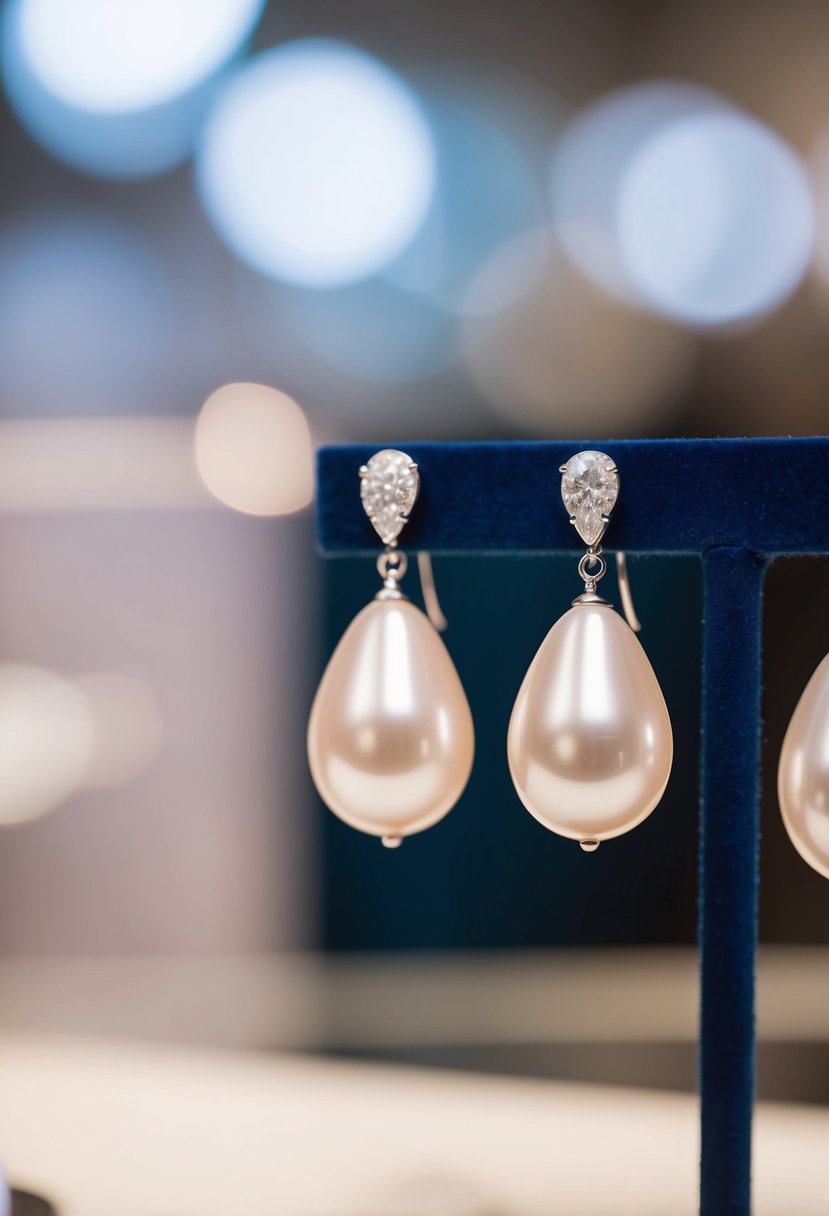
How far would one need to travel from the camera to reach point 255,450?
49.2 inches

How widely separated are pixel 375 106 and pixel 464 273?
0.21 meters

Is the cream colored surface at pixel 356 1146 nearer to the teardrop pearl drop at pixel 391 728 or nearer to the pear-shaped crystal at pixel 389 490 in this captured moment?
the teardrop pearl drop at pixel 391 728

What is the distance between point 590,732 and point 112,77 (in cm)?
113

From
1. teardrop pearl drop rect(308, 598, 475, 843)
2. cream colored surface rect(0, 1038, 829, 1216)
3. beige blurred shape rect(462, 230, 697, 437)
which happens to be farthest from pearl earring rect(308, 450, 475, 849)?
beige blurred shape rect(462, 230, 697, 437)

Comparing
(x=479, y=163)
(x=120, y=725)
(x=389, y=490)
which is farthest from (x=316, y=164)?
(x=389, y=490)

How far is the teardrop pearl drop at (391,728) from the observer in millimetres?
476

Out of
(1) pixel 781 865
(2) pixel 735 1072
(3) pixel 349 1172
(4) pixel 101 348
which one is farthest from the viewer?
(4) pixel 101 348

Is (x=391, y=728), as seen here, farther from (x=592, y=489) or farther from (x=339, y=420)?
(x=339, y=420)

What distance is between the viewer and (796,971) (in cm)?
117

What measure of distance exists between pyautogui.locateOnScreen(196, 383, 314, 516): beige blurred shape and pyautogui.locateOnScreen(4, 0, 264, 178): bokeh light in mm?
291

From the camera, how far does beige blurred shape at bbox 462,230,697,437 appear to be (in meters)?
1.21

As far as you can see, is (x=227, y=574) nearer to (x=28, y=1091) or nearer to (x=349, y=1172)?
(x=28, y=1091)

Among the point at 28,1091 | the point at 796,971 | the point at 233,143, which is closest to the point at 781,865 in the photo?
the point at 796,971

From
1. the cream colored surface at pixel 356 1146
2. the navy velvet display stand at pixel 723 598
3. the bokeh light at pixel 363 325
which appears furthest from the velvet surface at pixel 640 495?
the bokeh light at pixel 363 325
